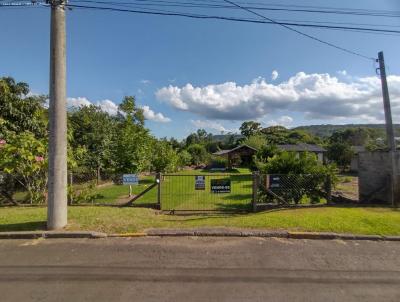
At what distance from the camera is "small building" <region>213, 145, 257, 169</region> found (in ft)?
172

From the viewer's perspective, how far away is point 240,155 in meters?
54.4

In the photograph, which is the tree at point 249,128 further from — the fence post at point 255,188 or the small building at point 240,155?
the fence post at point 255,188

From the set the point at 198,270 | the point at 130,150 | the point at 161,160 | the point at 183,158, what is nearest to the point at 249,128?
the point at 183,158

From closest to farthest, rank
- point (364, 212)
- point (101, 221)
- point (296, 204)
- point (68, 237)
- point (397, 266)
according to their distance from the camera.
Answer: point (397, 266), point (68, 237), point (101, 221), point (364, 212), point (296, 204)

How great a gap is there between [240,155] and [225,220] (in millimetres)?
45428

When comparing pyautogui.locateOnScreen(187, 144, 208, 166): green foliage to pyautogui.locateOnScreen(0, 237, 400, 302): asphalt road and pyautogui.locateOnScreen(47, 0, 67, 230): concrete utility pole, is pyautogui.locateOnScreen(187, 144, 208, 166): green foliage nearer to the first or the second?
pyautogui.locateOnScreen(47, 0, 67, 230): concrete utility pole

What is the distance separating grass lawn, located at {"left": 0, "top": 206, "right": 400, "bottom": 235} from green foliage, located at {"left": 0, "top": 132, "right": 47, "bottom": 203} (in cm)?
177

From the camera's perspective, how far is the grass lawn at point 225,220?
840 centimetres

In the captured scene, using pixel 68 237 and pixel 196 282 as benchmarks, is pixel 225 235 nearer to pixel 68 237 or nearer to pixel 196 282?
pixel 196 282

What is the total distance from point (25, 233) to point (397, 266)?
7.56 metres

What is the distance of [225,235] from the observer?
7910 mm

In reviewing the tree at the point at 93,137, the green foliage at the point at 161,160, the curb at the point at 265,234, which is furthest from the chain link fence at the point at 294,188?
the green foliage at the point at 161,160

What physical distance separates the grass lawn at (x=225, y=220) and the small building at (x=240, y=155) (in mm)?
41037

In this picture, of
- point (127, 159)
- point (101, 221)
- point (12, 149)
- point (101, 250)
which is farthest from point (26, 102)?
point (101, 250)
